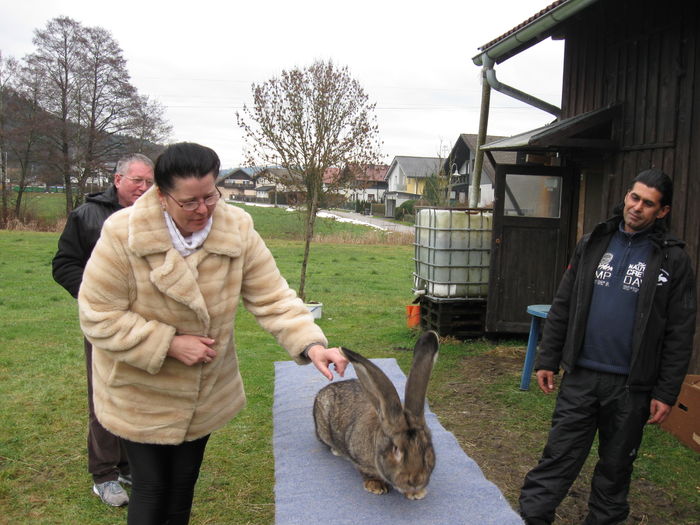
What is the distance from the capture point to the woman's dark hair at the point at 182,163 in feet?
7.95

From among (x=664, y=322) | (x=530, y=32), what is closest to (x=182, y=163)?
(x=664, y=322)

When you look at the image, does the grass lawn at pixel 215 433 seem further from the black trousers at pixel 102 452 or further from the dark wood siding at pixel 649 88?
the dark wood siding at pixel 649 88

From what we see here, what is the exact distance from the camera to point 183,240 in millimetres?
2562

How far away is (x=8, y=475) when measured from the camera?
180 inches

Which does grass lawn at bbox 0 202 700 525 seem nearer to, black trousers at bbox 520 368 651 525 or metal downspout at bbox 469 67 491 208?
black trousers at bbox 520 368 651 525

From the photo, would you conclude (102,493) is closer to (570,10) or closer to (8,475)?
(8,475)

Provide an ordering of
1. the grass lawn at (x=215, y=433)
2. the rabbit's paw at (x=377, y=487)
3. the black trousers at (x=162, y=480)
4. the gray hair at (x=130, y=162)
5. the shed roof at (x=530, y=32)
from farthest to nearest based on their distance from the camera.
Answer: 1. the shed roof at (x=530, y=32)
2. the grass lawn at (x=215, y=433)
3. the gray hair at (x=130, y=162)
4. the rabbit's paw at (x=377, y=487)
5. the black trousers at (x=162, y=480)

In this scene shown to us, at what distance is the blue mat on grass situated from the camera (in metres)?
3.12

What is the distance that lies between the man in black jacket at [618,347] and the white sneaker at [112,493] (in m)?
2.65

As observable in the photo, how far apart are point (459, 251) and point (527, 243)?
92 centimetres

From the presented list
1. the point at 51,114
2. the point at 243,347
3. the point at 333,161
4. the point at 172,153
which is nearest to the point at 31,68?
the point at 51,114

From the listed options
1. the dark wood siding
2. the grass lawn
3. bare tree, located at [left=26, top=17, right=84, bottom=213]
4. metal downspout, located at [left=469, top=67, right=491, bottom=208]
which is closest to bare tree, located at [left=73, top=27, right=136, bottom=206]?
bare tree, located at [left=26, top=17, right=84, bottom=213]

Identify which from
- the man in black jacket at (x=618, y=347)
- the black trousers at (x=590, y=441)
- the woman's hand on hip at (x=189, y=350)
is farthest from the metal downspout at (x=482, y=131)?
the woman's hand on hip at (x=189, y=350)

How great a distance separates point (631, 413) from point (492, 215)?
16.5ft
